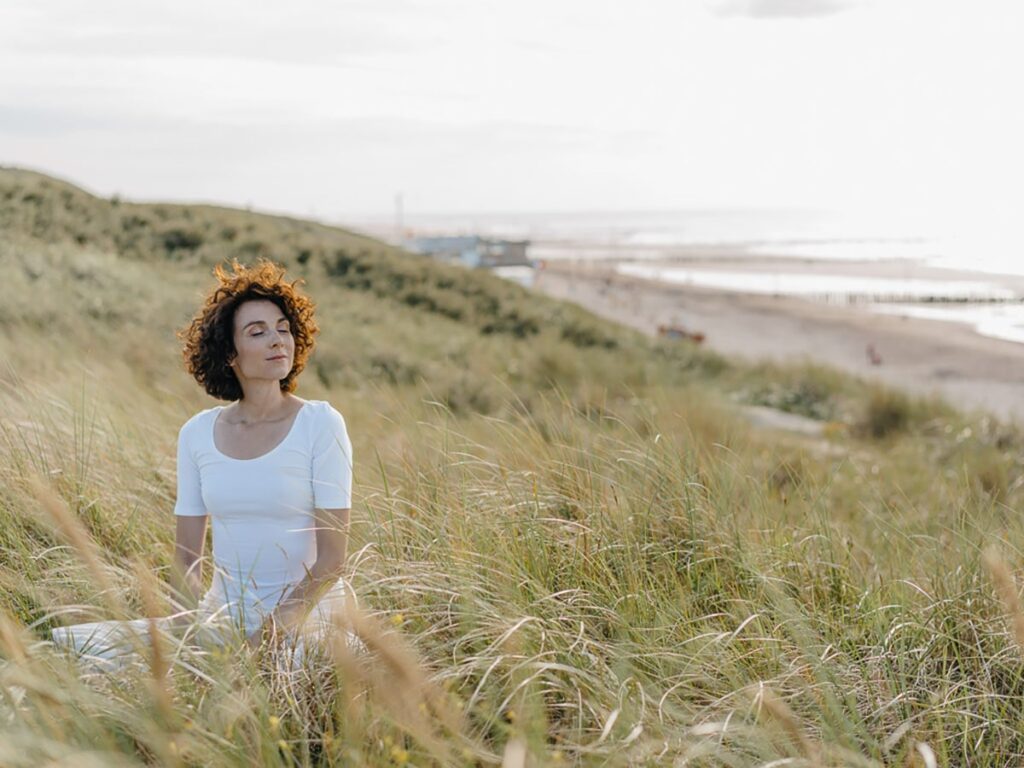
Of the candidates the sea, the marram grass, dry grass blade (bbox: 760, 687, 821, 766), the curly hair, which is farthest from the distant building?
dry grass blade (bbox: 760, 687, 821, 766)

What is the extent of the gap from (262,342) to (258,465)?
40 centimetres

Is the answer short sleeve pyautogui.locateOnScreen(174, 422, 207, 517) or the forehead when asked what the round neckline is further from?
the forehead

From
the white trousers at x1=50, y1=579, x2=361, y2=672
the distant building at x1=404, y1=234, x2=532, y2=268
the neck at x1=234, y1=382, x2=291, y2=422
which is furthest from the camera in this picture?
the distant building at x1=404, y1=234, x2=532, y2=268

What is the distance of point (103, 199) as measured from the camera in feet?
88.6

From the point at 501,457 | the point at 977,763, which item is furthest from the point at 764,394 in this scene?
the point at 977,763

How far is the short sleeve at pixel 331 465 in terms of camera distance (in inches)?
136

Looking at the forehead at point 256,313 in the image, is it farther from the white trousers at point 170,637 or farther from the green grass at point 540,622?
the white trousers at point 170,637

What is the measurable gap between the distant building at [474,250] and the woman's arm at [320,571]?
5877 cm

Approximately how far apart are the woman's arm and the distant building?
5877cm

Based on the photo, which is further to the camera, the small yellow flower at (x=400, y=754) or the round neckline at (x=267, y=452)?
the round neckline at (x=267, y=452)

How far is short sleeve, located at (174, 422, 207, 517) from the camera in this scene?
11.9ft

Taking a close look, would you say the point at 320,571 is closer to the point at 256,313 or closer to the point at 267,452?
the point at 267,452

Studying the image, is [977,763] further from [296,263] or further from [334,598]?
[296,263]

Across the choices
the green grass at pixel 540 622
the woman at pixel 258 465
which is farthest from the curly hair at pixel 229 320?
the green grass at pixel 540 622
